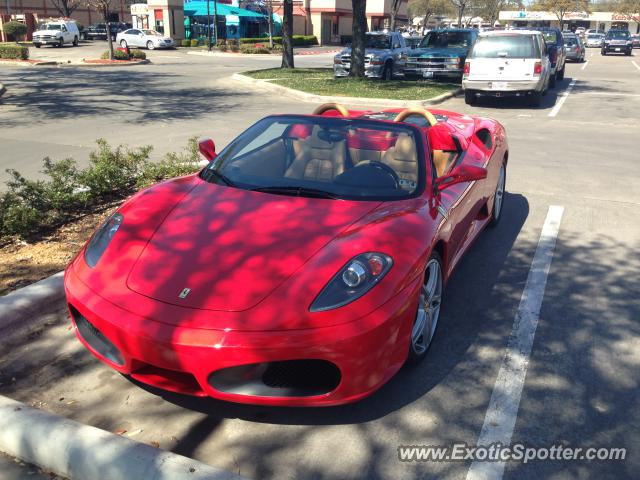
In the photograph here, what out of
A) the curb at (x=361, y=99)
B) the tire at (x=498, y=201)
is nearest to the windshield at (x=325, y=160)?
the tire at (x=498, y=201)

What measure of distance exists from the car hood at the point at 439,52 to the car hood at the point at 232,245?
706 inches

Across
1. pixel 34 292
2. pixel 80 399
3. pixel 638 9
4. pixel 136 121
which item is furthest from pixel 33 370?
pixel 638 9

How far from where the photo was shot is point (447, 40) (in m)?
21.1

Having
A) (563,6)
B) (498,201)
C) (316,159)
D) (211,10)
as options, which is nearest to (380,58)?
(498,201)

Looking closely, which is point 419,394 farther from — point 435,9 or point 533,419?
point 435,9

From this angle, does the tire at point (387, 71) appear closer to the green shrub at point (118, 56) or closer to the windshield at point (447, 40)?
the windshield at point (447, 40)

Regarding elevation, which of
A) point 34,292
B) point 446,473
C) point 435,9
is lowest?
point 446,473

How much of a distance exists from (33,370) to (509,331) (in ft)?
9.85

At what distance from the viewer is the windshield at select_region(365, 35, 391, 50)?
2261 centimetres

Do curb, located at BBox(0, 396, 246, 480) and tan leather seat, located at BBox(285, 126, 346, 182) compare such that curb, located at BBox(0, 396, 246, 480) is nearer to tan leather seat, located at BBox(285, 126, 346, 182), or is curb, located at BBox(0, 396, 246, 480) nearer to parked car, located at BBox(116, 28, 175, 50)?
tan leather seat, located at BBox(285, 126, 346, 182)

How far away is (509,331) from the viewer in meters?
4.13

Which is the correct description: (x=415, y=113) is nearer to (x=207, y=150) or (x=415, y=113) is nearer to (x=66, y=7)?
(x=207, y=150)

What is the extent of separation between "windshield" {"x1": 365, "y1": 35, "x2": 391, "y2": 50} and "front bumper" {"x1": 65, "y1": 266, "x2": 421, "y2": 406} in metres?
21.0

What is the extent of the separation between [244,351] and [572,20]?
10727 centimetres
